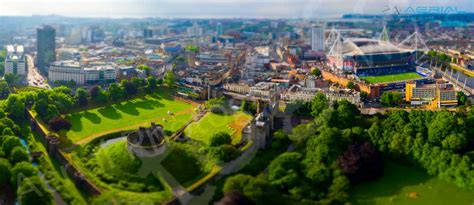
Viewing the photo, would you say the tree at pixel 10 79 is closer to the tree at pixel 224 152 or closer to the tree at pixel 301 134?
the tree at pixel 224 152

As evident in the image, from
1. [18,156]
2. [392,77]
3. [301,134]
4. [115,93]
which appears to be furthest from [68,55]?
[301,134]

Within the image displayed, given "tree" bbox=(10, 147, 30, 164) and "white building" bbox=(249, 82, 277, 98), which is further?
"white building" bbox=(249, 82, 277, 98)

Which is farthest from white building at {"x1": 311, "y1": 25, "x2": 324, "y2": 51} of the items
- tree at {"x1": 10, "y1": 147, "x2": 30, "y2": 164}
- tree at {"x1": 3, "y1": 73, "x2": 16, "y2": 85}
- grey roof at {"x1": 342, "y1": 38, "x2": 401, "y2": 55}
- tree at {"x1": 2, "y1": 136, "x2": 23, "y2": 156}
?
tree at {"x1": 10, "y1": 147, "x2": 30, "y2": 164}

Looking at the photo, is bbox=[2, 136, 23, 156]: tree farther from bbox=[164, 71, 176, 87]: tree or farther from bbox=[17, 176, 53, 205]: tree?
bbox=[164, 71, 176, 87]: tree

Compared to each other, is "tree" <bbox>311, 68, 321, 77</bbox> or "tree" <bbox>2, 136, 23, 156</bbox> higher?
"tree" <bbox>311, 68, 321, 77</bbox>

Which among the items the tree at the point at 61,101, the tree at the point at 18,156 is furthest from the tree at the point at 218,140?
the tree at the point at 61,101

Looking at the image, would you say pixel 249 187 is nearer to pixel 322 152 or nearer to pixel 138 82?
pixel 322 152

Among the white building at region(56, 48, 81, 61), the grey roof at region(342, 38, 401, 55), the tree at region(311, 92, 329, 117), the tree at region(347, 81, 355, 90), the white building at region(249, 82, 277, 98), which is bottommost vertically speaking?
the tree at region(311, 92, 329, 117)
